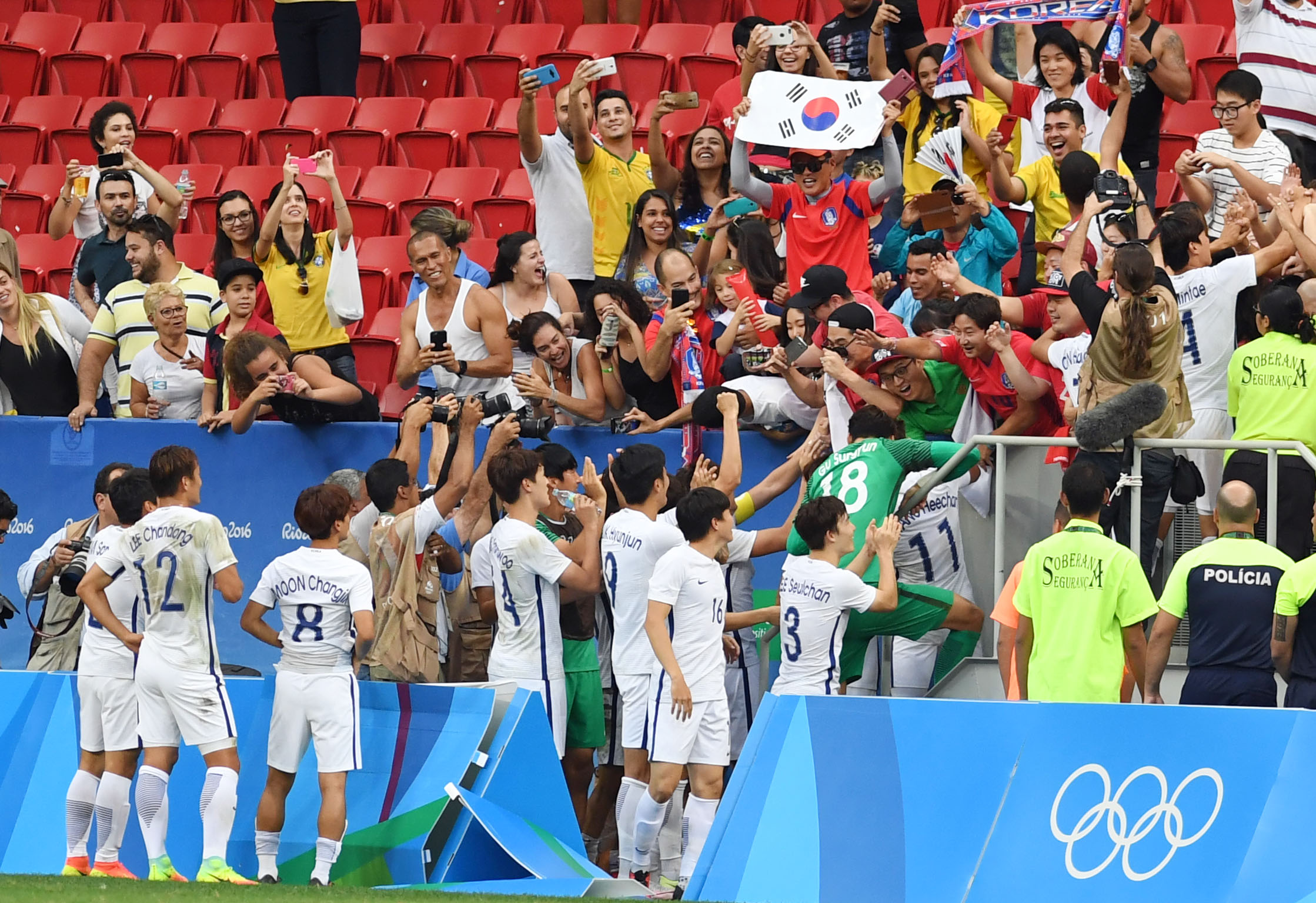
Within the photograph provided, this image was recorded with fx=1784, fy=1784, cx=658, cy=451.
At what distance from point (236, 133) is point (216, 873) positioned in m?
8.57

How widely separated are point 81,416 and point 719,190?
4065 millimetres

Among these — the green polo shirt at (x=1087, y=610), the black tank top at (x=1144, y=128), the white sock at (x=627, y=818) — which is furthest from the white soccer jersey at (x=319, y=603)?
the black tank top at (x=1144, y=128)

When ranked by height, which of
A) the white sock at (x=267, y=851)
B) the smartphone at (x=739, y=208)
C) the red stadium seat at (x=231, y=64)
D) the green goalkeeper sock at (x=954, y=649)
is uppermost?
the red stadium seat at (x=231, y=64)

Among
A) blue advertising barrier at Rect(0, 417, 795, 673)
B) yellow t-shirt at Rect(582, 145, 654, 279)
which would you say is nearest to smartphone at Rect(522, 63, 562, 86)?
yellow t-shirt at Rect(582, 145, 654, 279)

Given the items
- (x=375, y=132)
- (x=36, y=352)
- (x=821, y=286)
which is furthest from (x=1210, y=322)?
(x=375, y=132)

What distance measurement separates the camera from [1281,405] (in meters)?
7.50

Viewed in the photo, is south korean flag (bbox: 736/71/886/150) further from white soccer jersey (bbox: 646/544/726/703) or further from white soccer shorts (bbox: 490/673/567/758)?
white soccer shorts (bbox: 490/673/567/758)

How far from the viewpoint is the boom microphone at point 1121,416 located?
7.07 metres

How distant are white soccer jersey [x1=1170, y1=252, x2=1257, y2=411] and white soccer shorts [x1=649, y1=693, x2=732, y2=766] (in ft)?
8.39

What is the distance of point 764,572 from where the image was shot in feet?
31.4

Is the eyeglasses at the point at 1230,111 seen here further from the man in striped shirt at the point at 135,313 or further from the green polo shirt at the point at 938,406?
the man in striped shirt at the point at 135,313

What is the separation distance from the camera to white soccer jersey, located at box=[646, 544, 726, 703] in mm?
7543

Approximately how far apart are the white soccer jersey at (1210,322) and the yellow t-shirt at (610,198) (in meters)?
3.93

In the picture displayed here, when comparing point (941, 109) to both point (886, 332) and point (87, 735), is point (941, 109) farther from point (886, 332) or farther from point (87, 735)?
point (87, 735)
